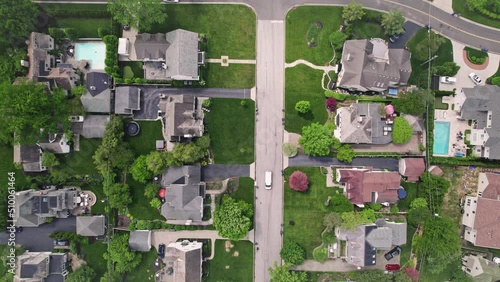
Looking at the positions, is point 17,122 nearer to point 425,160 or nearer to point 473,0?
point 425,160

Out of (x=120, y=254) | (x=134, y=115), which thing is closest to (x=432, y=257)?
(x=120, y=254)

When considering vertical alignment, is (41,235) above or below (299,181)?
below

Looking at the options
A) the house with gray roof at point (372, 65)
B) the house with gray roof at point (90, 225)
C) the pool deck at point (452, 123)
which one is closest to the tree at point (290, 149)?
the house with gray roof at point (372, 65)

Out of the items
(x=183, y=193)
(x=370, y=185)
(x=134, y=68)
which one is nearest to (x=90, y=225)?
(x=183, y=193)

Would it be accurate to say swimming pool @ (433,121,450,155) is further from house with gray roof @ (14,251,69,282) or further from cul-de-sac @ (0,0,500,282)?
house with gray roof @ (14,251,69,282)

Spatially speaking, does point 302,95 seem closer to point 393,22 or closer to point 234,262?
point 393,22

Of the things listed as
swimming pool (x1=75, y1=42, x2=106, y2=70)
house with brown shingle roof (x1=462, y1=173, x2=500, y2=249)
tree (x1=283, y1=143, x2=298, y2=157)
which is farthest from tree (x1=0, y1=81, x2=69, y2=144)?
house with brown shingle roof (x1=462, y1=173, x2=500, y2=249)

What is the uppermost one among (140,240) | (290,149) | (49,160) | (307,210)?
(290,149)
